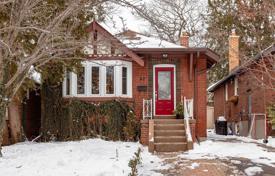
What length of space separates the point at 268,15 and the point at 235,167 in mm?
4421

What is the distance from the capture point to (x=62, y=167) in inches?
424

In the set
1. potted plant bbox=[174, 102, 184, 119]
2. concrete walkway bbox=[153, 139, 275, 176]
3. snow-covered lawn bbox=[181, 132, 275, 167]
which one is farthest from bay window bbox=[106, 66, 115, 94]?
concrete walkway bbox=[153, 139, 275, 176]

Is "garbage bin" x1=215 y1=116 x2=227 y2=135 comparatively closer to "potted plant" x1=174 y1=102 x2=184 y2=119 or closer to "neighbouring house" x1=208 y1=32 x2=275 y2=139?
"neighbouring house" x1=208 y1=32 x2=275 y2=139

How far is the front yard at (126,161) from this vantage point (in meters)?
10.6

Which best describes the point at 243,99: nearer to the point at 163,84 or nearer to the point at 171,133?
the point at 163,84

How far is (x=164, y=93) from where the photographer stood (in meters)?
19.4

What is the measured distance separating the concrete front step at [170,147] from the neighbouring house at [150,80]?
6.50 feet

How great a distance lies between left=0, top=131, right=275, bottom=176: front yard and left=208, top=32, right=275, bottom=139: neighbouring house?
4259 mm

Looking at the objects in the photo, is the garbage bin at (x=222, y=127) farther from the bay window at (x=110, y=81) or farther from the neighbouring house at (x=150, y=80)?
the bay window at (x=110, y=81)

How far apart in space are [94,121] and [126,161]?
21.8 feet

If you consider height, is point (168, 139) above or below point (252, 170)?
above

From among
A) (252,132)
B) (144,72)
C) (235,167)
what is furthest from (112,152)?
(252,132)

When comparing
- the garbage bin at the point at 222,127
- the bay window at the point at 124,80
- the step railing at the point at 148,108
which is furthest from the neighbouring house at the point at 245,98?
the bay window at the point at 124,80

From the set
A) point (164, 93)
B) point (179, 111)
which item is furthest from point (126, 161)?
point (164, 93)
